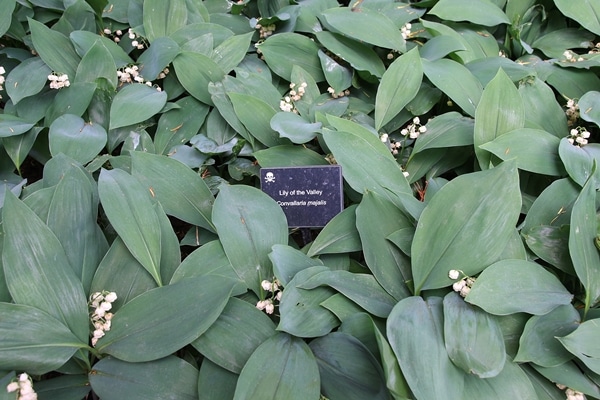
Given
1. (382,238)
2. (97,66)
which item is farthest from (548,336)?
(97,66)

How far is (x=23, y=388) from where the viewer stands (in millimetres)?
806

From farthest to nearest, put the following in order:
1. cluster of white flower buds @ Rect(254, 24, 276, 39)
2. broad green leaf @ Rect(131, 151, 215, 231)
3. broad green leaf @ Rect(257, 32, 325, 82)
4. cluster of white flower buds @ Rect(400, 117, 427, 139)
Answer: cluster of white flower buds @ Rect(254, 24, 276, 39) → broad green leaf @ Rect(257, 32, 325, 82) → cluster of white flower buds @ Rect(400, 117, 427, 139) → broad green leaf @ Rect(131, 151, 215, 231)

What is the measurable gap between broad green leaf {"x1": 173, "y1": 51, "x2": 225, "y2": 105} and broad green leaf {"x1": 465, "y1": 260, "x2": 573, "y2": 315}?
103 centimetres

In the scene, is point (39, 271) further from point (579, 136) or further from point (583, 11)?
point (583, 11)

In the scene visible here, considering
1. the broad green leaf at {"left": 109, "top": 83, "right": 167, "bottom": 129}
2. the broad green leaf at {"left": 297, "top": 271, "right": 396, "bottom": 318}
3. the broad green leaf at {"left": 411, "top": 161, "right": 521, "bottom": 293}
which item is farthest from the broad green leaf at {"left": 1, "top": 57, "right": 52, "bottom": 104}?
the broad green leaf at {"left": 411, "top": 161, "right": 521, "bottom": 293}

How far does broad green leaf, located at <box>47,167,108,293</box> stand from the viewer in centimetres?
102

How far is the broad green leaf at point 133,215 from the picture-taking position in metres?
0.98

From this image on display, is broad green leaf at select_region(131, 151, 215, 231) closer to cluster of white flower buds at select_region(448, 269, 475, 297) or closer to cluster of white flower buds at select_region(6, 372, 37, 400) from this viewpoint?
cluster of white flower buds at select_region(6, 372, 37, 400)

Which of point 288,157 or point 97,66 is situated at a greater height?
point 97,66

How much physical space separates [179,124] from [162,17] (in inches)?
18.3

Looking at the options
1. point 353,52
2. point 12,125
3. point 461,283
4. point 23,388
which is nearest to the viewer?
point 23,388

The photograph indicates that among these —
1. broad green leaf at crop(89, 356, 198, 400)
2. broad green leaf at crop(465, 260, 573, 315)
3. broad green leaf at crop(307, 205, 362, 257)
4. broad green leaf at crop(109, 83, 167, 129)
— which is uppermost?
broad green leaf at crop(109, 83, 167, 129)

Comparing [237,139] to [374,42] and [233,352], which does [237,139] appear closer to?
[374,42]

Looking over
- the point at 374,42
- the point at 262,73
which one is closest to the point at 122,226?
the point at 262,73
